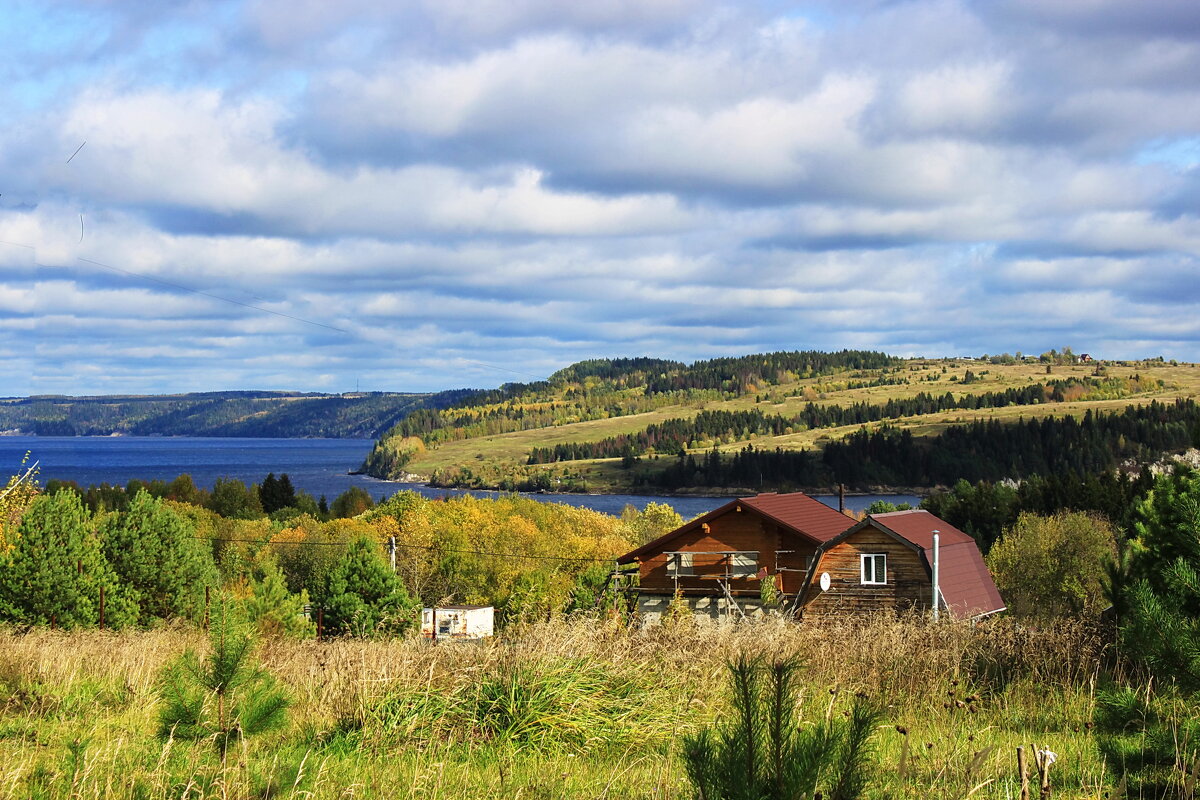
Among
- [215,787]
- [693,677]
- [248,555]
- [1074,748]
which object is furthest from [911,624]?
[248,555]

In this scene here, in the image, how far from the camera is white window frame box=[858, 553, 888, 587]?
38.8 metres

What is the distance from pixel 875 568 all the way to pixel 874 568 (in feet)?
0.13

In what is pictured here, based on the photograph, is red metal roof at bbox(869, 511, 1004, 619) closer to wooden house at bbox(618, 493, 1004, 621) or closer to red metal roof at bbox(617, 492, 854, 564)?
wooden house at bbox(618, 493, 1004, 621)

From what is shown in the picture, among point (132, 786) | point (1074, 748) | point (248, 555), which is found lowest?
point (248, 555)

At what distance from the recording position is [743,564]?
50.8 m

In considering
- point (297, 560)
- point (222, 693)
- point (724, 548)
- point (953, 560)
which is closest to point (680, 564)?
point (724, 548)

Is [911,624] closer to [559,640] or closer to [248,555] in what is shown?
[559,640]

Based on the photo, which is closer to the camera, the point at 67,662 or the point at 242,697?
the point at 242,697

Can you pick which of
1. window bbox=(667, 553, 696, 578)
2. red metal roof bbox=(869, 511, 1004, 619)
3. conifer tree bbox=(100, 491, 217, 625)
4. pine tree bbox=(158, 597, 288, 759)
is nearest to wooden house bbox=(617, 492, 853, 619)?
window bbox=(667, 553, 696, 578)

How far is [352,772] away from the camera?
5.48 meters

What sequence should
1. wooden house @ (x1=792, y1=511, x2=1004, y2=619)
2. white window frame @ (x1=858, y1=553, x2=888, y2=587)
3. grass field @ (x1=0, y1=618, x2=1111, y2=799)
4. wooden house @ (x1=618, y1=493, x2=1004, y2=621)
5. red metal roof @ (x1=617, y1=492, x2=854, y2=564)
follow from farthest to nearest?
red metal roof @ (x1=617, y1=492, x2=854, y2=564) < white window frame @ (x1=858, y1=553, x2=888, y2=587) < wooden house @ (x1=618, y1=493, x2=1004, y2=621) < wooden house @ (x1=792, y1=511, x2=1004, y2=619) < grass field @ (x1=0, y1=618, x2=1111, y2=799)

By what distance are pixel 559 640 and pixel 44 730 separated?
137 inches

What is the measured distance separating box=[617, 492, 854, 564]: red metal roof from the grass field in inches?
1611

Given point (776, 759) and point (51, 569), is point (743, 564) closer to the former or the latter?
point (51, 569)
